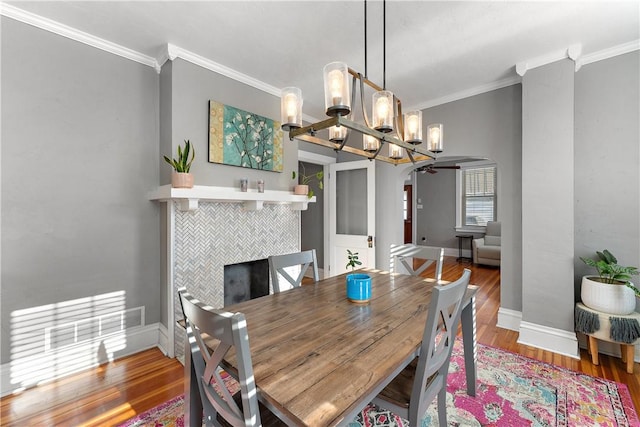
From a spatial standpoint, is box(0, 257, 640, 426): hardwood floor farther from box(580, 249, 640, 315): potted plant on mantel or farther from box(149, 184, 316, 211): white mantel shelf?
box(149, 184, 316, 211): white mantel shelf

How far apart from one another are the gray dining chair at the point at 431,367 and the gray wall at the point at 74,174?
8.01ft

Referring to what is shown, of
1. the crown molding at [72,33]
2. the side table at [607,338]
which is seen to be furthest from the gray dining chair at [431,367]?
the crown molding at [72,33]

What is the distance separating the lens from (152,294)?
2.73 meters

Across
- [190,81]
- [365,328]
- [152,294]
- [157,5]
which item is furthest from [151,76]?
[365,328]

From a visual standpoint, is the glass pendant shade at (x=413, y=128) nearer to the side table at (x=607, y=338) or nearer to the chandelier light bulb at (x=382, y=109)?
the chandelier light bulb at (x=382, y=109)

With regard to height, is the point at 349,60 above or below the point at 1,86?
above

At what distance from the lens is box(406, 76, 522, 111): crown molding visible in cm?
306

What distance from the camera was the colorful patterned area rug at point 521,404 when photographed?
1731 mm

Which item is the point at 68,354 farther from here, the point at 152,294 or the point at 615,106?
the point at 615,106

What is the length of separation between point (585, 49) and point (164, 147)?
401cm

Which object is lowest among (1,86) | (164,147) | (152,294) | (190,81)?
(152,294)

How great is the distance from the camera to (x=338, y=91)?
139cm

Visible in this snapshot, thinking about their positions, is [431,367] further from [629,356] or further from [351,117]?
[629,356]

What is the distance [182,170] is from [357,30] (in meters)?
1.87
